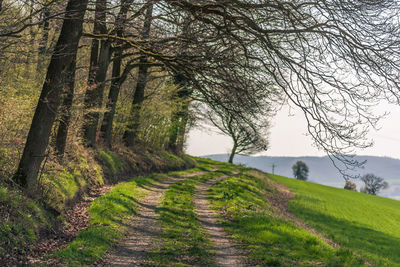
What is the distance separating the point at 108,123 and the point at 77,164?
6342 mm

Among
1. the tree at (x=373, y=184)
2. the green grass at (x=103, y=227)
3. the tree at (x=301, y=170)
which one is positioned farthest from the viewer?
the tree at (x=301, y=170)

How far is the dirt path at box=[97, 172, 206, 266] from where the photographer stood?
845 cm

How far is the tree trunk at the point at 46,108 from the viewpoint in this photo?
10.6 m

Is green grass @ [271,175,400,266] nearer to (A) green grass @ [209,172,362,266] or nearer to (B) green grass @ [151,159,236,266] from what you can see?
(A) green grass @ [209,172,362,266]

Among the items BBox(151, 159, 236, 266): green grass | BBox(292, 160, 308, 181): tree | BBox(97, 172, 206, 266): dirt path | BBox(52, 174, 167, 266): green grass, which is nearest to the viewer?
BBox(52, 174, 167, 266): green grass

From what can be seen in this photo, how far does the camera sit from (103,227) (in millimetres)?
10586

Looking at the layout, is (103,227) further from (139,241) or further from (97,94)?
(97,94)

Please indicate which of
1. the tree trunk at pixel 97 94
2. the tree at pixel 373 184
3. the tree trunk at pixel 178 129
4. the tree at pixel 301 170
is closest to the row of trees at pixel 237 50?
the tree trunk at pixel 97 94

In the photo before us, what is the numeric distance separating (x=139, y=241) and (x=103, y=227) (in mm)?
1170

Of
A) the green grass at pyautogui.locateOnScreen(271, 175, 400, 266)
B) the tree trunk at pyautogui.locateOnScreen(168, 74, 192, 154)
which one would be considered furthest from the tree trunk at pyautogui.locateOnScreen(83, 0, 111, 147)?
the green grass at pyautogui.locateOnScreen(271, 175, 400, 266)

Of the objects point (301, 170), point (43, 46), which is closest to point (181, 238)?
point (43, 46)

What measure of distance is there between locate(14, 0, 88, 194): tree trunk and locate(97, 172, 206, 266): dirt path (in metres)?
3.12

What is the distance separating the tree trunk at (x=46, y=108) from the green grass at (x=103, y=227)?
2190mm

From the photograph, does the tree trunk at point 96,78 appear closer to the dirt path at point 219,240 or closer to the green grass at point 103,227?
the green grass at point 103,227
